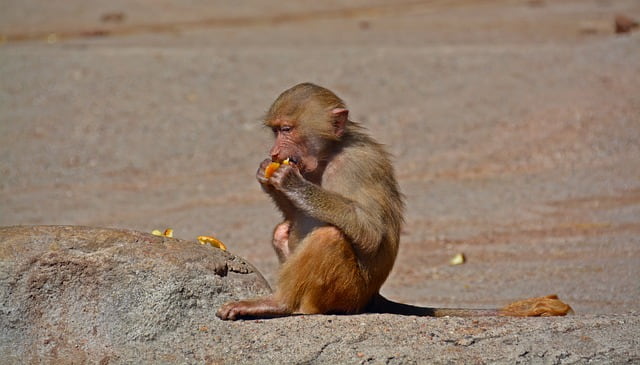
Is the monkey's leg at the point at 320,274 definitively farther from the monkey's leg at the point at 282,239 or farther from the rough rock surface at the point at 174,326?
the monkey's leg at the point at 282,239

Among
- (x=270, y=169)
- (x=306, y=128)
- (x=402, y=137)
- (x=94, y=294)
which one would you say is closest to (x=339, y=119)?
(x=306, y=128)

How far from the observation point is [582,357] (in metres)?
5.08

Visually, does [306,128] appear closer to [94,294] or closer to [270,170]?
[270,170]

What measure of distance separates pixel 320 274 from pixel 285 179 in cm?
56

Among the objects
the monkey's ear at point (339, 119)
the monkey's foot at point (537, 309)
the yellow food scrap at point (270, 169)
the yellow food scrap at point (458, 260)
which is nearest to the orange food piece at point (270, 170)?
the yellow food scrap at point (270, 169)

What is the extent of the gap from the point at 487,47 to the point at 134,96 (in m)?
5.80

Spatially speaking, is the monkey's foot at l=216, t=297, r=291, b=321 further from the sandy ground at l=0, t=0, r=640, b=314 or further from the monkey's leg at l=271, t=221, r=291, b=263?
the sandy ground at l=0, t=0, r=640, b=314

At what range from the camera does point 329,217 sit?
569 cm

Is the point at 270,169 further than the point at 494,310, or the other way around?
the point at 494,310

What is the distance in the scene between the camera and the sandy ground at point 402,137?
30.9 feet

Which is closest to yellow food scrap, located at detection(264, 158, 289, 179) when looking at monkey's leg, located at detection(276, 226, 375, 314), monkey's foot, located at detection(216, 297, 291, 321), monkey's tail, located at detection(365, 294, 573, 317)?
monkey's leg, located at detection(276, 226, 375, 314)

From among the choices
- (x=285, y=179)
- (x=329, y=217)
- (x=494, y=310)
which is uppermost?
(x=285, y=179)

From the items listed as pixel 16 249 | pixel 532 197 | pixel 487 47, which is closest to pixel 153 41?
pixel 487 47

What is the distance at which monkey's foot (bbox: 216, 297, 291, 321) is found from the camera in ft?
18.6
